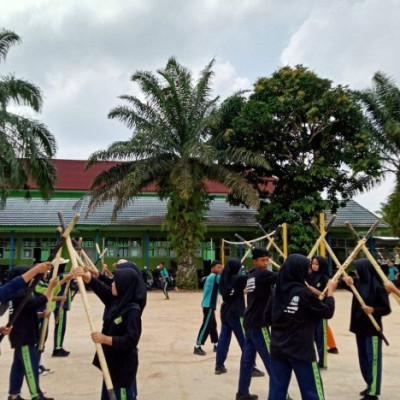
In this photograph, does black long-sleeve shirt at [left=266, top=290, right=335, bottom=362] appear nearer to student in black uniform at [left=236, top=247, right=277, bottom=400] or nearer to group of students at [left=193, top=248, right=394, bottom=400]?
group of students at [left=193, top=248, right=394, bottom=400]

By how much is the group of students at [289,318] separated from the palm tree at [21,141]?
10094 mm

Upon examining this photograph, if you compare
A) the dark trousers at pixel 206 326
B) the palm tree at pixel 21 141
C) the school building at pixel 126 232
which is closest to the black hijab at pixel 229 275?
the dark trousers at pixel 206 326

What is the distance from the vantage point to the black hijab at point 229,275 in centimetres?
612

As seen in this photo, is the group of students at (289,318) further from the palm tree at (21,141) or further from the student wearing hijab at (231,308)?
the palm tree at (21,141)

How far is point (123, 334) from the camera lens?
12.0 ft

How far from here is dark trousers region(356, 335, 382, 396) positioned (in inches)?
191

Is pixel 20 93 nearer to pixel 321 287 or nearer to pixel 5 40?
pixel 5 40

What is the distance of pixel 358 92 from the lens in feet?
69.3

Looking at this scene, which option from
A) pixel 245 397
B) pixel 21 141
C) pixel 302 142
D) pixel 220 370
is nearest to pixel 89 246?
pixel 21 141

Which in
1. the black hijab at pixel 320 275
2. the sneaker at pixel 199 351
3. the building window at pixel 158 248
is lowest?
the sneaker at pixel 199 351

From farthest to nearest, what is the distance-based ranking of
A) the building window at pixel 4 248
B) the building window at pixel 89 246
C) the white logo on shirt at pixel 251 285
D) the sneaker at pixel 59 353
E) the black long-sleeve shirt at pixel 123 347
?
1. the building window at pixel 89 246
2. the building window at pixel 4 248
3. the sneaker at pixel 59 353
4. the white logo on shirt at pixel 251 285
5. the black long-sleeve shirt at pixel 123 347

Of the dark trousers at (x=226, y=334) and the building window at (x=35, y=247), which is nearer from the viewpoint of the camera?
the dark trousers at (x=226, y=334)

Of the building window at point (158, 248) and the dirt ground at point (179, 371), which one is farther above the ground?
the building window at point (158, 248)

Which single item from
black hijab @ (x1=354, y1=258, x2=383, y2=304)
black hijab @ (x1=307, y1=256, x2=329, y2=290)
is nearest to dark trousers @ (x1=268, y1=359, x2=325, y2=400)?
black hijab @ (x1=354, y1=258, x2=383, y2=304)
